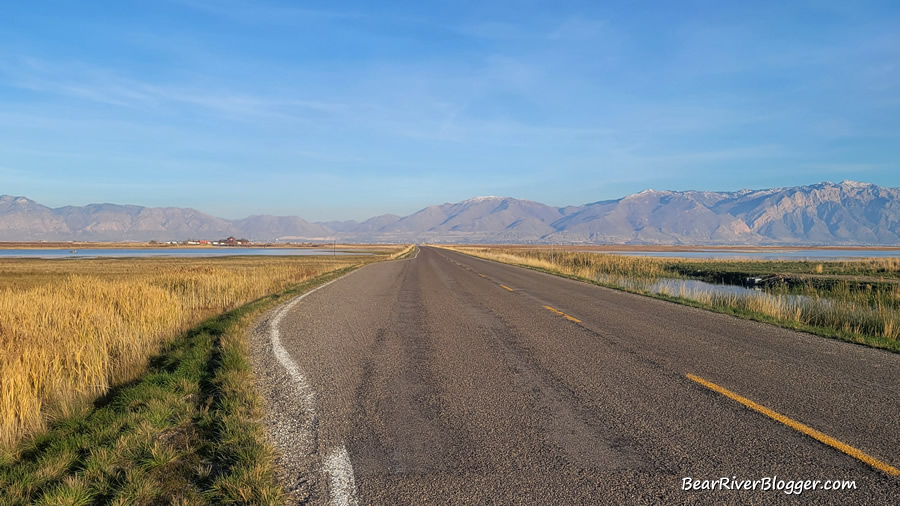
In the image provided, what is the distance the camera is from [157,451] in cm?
449

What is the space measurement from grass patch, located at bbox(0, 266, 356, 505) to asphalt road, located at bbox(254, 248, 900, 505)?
323 mm

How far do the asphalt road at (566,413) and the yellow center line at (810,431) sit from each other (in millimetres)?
73

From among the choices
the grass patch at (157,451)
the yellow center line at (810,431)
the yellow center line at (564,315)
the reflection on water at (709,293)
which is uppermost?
the yellow center line at (810,431)

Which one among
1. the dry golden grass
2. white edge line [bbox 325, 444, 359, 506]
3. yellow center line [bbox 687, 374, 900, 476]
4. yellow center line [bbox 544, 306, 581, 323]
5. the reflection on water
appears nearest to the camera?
white edge line [bbox 325, 444, 359, 506]

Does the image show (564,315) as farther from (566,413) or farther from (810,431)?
(810,431)

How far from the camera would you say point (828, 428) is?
501 centimetres

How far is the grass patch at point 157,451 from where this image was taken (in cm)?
385

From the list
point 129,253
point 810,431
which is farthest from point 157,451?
point 129,253

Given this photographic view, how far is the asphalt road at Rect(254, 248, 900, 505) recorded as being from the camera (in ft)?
13.1

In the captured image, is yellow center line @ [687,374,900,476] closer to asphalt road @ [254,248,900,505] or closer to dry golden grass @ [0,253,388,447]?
asphalt road @ [254,248,900,505]

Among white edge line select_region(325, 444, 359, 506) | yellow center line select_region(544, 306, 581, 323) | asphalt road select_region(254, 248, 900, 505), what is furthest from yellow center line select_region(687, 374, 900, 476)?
yellow center line select_region(544, 306, 581, 323)

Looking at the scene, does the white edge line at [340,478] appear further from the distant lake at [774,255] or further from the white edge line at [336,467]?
the distant lake at [774,255]

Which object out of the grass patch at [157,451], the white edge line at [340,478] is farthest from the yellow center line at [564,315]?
the white edge line at [340,478]

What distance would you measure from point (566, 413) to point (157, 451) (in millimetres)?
3740
